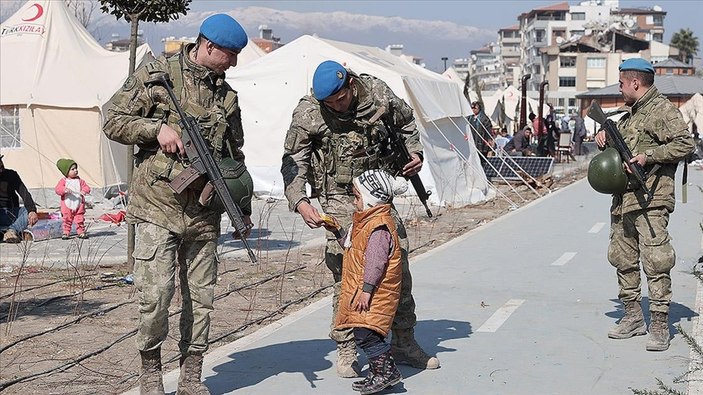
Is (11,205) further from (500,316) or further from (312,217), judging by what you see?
(312,217)

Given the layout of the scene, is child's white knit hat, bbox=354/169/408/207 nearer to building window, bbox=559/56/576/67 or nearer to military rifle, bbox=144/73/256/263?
military rifle, bbox=144/73/256/263

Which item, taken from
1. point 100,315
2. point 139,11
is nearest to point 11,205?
point 139,11

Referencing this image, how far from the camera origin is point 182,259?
17.6 feet

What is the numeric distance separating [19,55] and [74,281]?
10939 mm

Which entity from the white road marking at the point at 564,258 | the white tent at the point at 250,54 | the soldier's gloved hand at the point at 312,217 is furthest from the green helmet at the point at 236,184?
the white tent at the point at 250,54

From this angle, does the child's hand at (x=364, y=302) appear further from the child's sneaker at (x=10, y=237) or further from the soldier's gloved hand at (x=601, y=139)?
the child's sneaker at (x=10, y=237)

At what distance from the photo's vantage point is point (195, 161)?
5039mm

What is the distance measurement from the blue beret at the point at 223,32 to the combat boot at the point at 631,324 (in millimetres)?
3468

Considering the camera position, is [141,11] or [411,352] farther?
[141,11]

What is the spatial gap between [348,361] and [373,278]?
2.59 ft

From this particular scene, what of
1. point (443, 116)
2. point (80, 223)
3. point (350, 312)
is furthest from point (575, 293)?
point (443, 116)

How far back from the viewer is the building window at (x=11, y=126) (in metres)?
18.9

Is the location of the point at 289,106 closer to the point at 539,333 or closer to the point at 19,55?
the point at 19,55

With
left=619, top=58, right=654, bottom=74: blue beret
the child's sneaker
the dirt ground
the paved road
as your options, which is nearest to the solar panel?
the dirt ground
